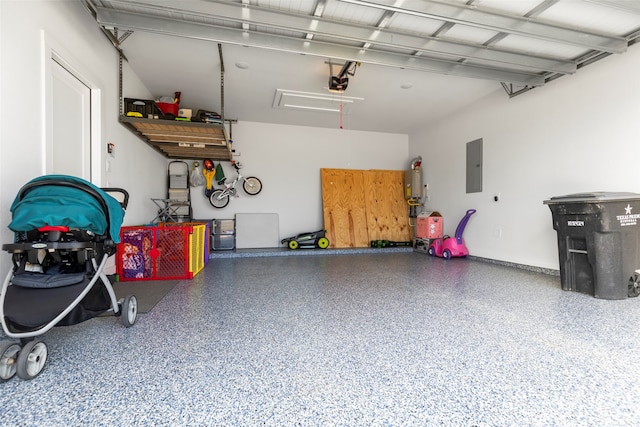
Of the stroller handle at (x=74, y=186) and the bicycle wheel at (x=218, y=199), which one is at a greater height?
the bicycle wheel at (x=218, y=199)

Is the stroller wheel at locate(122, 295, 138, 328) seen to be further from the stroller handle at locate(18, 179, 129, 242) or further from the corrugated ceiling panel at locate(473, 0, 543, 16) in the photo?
the corrugated ceiling panel at locate(473, 0, 543, 16)

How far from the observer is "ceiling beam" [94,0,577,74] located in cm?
275

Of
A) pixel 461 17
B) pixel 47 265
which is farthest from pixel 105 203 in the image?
pixel 461 17

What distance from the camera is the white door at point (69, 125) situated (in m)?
2.68

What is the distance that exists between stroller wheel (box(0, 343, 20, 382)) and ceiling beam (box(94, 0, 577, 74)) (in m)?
2.80

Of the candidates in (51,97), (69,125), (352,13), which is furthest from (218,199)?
(352,13)

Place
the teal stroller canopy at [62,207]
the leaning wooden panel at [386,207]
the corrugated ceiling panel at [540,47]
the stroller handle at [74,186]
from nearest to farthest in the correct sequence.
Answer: the teal stroller canopy at [62,207] → the stroller handle at [74,186] → the corrugated ceiling panel at [540,47] → the leaning wooden panel at [386,207]

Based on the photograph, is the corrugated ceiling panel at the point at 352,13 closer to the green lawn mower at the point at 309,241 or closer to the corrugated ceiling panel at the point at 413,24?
the corrugated ceiling panel at the point at 413,24

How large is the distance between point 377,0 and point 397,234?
5.52 meters

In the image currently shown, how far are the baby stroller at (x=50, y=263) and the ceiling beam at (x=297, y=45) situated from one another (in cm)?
209

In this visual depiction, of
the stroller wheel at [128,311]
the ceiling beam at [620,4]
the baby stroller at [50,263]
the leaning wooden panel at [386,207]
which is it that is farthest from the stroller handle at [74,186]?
the leaning wooden panel at [386,207]

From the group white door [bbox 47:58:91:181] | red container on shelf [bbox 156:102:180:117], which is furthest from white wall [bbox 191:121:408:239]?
white door [bbox 47:58:91:181]

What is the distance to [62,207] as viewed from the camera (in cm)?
167

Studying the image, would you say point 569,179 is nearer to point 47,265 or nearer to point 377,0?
point 377,0
